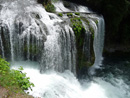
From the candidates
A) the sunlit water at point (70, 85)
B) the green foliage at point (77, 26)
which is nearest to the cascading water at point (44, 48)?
the sunlit water at point (70, 85)

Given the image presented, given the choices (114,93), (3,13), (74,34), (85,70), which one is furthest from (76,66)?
(3,13)

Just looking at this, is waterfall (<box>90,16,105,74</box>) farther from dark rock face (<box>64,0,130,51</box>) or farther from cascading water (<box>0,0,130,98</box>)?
cascading water (<box>0,0,130,98</box>)

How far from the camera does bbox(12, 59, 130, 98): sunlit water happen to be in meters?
8.76

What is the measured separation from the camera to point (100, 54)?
16719 millimetres

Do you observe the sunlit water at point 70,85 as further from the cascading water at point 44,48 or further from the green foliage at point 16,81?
the green foliage at point 16,81

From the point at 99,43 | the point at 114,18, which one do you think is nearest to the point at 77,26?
the point at 99,43

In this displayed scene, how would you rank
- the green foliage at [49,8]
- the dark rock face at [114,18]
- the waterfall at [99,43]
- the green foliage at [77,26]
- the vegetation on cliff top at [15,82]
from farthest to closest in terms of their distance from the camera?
1. the dark rock face at [114,18]
2. the waterfall at [99,43]
3. the green foliage at [49,8]
4. the green foliage at [77,26]
5. the vegetation on cliff top at [15,82]

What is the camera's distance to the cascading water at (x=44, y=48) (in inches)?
407

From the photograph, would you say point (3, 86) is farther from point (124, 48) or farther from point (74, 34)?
point (124, 48)

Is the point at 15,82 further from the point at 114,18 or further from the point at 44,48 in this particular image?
the point at 114,18

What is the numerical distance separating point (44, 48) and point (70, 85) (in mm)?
3020

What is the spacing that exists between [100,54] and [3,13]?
34.0 feet

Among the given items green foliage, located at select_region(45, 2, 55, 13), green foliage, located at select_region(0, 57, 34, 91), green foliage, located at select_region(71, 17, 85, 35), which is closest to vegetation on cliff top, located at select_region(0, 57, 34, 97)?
green foliage, located at select_region(0, 57, 34, 91)

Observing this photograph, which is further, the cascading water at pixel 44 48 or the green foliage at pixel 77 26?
the green foliage at pixel 77 26
